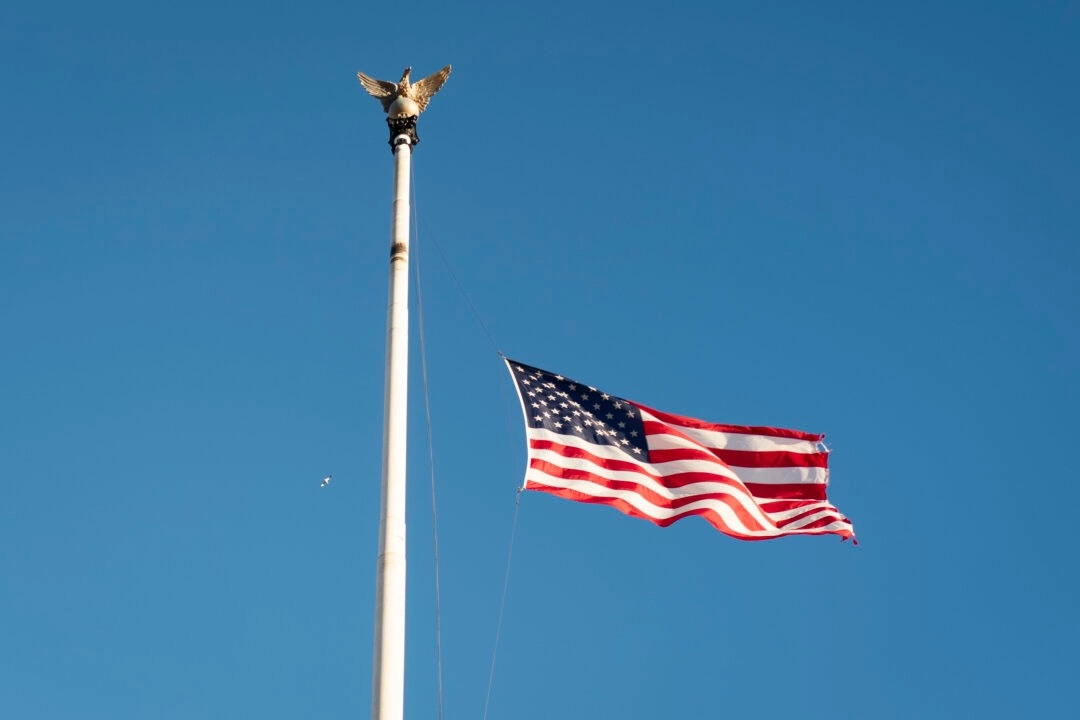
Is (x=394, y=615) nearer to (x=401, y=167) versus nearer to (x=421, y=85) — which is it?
(x=401, y=167)

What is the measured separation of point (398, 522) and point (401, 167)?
7.51 metres

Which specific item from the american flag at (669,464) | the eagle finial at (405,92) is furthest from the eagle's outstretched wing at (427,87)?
the american flag at (669,464)

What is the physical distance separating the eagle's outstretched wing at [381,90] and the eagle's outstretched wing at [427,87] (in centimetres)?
13

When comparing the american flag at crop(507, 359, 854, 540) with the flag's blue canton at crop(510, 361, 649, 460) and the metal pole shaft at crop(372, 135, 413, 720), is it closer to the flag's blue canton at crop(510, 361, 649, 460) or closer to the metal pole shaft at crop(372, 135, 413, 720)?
the flag's blue canton at crop(510, 361, 649, 460)

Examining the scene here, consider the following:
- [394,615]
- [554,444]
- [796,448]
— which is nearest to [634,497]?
[554,444]

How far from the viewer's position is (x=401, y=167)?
26.3 metres

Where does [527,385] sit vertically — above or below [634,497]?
above

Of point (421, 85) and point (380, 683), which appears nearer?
point (380, 683)

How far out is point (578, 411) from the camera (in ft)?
91.8

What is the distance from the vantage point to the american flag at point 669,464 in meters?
27.0

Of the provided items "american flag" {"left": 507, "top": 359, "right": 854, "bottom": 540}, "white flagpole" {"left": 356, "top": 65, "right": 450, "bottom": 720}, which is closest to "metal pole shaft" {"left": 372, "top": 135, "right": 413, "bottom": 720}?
"white flagpole" {"left": 356, "top": 65, "right": 450, "bottom": 720}

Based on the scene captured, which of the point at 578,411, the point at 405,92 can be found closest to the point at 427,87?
the point at 405,92

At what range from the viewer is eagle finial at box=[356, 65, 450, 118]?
89.9ft

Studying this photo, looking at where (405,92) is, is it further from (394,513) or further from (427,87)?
(394,513)
